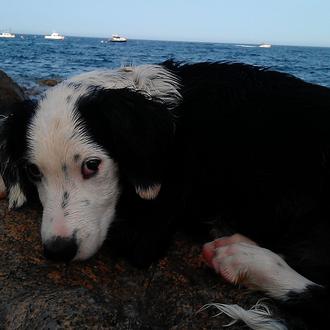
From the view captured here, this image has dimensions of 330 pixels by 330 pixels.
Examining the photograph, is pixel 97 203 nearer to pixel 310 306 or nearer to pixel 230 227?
pixel 230 227

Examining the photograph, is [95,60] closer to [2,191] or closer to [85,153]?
Answer: [2,191]

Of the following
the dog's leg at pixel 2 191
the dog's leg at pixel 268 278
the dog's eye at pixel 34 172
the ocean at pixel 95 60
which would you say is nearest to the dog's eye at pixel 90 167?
the dog's eye at pixel 34 172

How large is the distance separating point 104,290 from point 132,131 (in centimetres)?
101

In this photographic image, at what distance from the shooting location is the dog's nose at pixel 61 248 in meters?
2.72

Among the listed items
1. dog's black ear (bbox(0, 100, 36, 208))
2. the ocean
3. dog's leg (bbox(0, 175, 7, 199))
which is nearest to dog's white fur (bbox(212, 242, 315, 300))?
dog's black ear (bbox(0, 100, 36, 208))

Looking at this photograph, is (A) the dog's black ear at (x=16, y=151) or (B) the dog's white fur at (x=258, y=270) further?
(A) the dog's black ear at (x=16, y=151)

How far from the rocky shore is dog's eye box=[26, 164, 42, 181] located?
492 millimetres

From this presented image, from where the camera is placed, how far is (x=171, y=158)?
133 inches

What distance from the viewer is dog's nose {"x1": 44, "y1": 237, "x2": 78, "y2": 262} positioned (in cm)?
272

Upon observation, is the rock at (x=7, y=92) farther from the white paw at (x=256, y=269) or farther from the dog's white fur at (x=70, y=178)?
the white paw at (x=256, y=269)

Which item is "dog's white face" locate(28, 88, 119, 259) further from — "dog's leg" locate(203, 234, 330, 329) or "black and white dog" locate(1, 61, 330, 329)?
"dog's leg" locate(203, 234, 330, 329)

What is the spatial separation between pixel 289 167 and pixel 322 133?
0.33 metres

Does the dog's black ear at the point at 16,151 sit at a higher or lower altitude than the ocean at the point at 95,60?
higher

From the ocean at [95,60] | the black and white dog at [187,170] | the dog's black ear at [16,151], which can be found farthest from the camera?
the ocean at [95,60]
